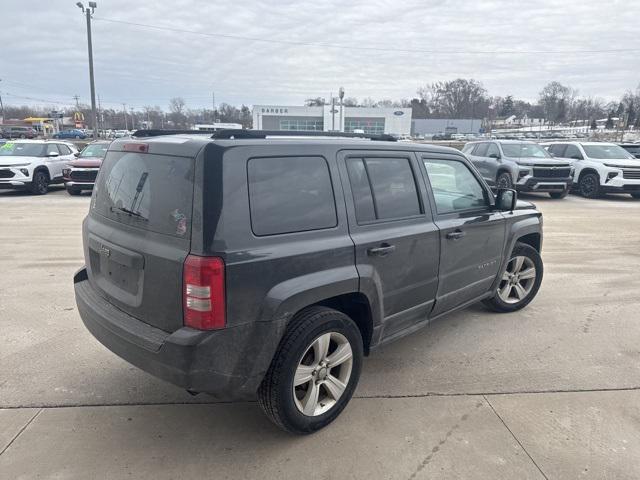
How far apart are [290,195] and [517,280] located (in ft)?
10.7

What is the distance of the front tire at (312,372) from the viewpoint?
104 inches

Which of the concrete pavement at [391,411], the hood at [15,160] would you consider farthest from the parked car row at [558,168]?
the hood at [15,160]

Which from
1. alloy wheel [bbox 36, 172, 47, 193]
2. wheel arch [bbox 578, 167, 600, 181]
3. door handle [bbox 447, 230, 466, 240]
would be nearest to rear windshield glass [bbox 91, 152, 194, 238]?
door handle [bbox 447, 230, 466, 240]

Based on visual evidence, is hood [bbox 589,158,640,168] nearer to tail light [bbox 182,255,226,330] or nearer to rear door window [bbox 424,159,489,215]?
rear door window [bbox 424,159,489,215]

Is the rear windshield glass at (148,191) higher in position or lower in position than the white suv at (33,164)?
higher

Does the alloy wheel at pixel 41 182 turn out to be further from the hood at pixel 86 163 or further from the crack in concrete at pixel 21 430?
the crack in concrete at pixel 21 430

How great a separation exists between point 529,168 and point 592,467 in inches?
499

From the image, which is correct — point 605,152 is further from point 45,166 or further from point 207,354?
point 45,166

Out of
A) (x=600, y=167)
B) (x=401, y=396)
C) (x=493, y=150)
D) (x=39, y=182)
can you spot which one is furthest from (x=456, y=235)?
(x=39, y=182)

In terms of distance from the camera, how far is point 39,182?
1428 centimetres

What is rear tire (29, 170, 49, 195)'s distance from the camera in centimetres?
1411

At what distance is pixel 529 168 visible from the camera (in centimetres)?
1391

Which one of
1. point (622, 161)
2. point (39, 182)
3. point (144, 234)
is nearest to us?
point (144, 234)

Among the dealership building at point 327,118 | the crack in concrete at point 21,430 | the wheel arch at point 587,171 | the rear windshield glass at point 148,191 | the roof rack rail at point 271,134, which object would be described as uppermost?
the dealership building at point 327,118
